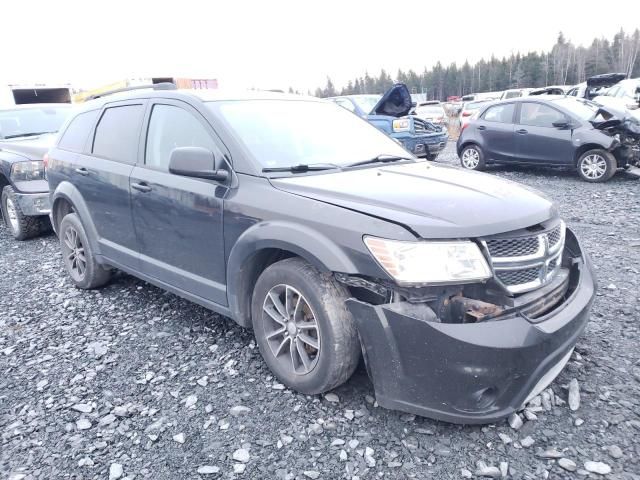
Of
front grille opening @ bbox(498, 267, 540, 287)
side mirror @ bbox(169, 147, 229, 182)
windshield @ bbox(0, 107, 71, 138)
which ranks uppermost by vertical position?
windshield @ bbox(0, 107, 71, 138)

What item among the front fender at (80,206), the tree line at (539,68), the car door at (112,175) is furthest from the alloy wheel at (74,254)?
the tree line at (539,68)

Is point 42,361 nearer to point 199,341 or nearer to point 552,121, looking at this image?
point 199,341

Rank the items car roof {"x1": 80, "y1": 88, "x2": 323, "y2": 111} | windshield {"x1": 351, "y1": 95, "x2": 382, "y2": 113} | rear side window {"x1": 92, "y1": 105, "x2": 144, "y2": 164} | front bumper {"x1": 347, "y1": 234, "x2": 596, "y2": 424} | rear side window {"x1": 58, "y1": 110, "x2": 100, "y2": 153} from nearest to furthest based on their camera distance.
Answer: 1. front bumper {"x1": 347, "y1": 234, "x2": 596, "y2": 424}
2. car roof {"x1": 80, "y1": 88, "x2": 323, "y2": 111}
3. rear side window {"x1": 92, "y1": 105, "x2": 144, "y2": 164}
4. rear side window {"x1": 58, "y1": 110, "x2": 100, "y2": 153}
5. windshield {"x1": 351, "y1": 95, "x2": 382, "y2": 113}

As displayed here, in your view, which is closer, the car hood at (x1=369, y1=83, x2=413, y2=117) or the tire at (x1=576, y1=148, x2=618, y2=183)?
the tire at (x1=576, y1=148, x2=618, y2=183)

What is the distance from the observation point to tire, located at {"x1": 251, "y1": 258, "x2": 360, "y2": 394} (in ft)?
7.61

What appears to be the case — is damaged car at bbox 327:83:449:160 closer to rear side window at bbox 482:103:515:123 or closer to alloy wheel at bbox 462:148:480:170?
alloy wheel at bbox 462:148:480:170

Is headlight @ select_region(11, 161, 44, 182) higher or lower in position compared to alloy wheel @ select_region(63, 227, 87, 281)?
higher

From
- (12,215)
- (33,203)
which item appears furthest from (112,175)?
(12,215)

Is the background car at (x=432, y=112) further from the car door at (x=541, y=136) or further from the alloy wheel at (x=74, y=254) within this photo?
the alloy wheel at (x=74, y=254)

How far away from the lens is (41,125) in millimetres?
7297

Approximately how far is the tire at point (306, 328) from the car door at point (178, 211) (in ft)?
1.27

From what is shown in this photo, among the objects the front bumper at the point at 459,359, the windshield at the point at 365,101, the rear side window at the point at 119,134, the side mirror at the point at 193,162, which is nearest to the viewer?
the front bumper at the point at 459,359

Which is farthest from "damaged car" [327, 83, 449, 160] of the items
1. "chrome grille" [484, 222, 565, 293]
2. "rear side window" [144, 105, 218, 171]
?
"chrome grille" [484, 222, 565, 293]

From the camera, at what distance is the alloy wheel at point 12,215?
6297 mm
